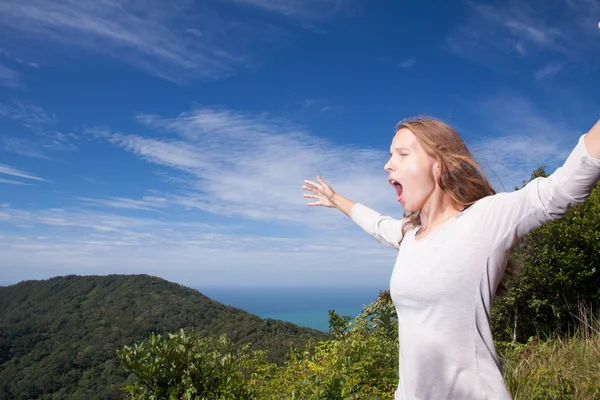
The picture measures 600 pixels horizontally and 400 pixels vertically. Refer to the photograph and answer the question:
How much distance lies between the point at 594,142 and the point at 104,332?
32.8 meters

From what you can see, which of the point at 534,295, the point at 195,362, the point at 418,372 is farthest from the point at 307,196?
the point at 534,295

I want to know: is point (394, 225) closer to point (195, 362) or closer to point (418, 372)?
point (418, 372)

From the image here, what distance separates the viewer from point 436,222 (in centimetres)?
140

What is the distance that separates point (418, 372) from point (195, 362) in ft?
10.6

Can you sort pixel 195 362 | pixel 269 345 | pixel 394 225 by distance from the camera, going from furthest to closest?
pixel 269 345 < pixel 195 362 < pixel 394 225

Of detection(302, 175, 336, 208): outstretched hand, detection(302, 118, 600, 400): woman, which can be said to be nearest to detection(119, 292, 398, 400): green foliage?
detection(302, 175, 336, 208): outstretched hand

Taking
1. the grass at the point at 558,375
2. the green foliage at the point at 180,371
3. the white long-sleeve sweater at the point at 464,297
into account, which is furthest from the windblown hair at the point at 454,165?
the green foliage at the point at 180,371

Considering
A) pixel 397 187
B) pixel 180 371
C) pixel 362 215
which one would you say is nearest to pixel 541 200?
pixel 397 187

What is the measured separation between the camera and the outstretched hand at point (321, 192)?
222cm

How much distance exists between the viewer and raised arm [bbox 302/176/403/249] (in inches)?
68.5

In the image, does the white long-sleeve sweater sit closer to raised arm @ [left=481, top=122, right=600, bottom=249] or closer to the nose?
raised arm @ [left=481, top=122, right=600, bottom=249]

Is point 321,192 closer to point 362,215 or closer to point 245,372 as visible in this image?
point 362,215

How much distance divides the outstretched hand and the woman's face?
762mm

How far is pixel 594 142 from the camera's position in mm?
985
